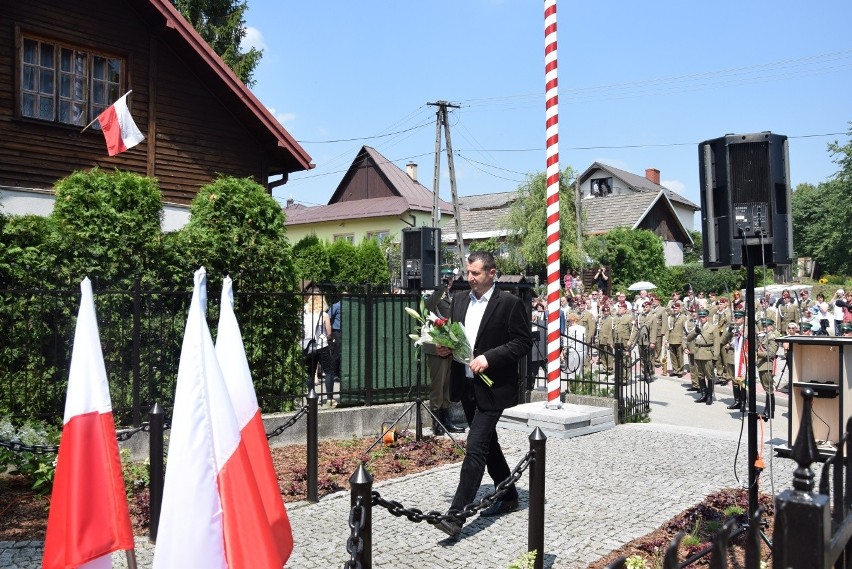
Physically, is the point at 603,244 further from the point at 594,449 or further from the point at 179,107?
the point at 594,449

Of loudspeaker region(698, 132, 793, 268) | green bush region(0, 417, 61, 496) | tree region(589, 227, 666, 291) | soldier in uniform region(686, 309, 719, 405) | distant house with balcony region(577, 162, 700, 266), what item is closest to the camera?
loudspeaker region(698, 132, 793, 268)

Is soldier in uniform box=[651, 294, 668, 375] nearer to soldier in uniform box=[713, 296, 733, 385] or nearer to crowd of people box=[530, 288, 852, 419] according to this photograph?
crowd of people box=[530, 288, 852, 419]

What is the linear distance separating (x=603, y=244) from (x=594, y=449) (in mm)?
35895

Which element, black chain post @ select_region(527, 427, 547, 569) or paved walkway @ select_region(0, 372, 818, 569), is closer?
black chain post @ select_region(527, 427, 547, 569)

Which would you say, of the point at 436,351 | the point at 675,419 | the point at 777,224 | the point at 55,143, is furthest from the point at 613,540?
the point at 55,143

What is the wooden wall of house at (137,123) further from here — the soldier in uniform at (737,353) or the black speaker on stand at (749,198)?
the black speaker on stand at (749,198)

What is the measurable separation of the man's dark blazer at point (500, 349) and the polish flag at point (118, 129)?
381 inches

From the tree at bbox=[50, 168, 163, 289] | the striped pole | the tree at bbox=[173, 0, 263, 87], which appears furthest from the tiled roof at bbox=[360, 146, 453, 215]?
the striped pole

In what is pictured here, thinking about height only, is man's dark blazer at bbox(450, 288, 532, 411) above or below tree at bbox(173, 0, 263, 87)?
below

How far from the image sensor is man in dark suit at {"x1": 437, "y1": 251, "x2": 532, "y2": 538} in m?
5.76

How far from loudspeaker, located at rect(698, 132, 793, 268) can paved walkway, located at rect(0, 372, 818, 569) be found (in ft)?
5.20

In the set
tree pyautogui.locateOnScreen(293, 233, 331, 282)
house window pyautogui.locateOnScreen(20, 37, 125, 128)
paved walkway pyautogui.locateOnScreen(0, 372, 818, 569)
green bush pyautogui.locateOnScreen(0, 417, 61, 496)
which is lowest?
paved walkway pyautogui.locateOnScreen(0, 372, 818, 569)

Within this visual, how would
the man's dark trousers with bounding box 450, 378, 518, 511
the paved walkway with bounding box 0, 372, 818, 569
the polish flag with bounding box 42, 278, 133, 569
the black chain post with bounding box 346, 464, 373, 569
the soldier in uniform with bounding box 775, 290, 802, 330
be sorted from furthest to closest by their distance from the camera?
1. the soldier in uniform with bounding box 775, 290, 802, 330
2. the man's dark trousers with bounding box 450, 378, 518, 511
3. the paved walkway with bounding box 0, 372, 818, 569
4. the black chain post with bounding box 346, 464, 373, 569
5. the polish flag with bounding box 42, 278, 133, 569

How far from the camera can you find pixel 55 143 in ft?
44.3
